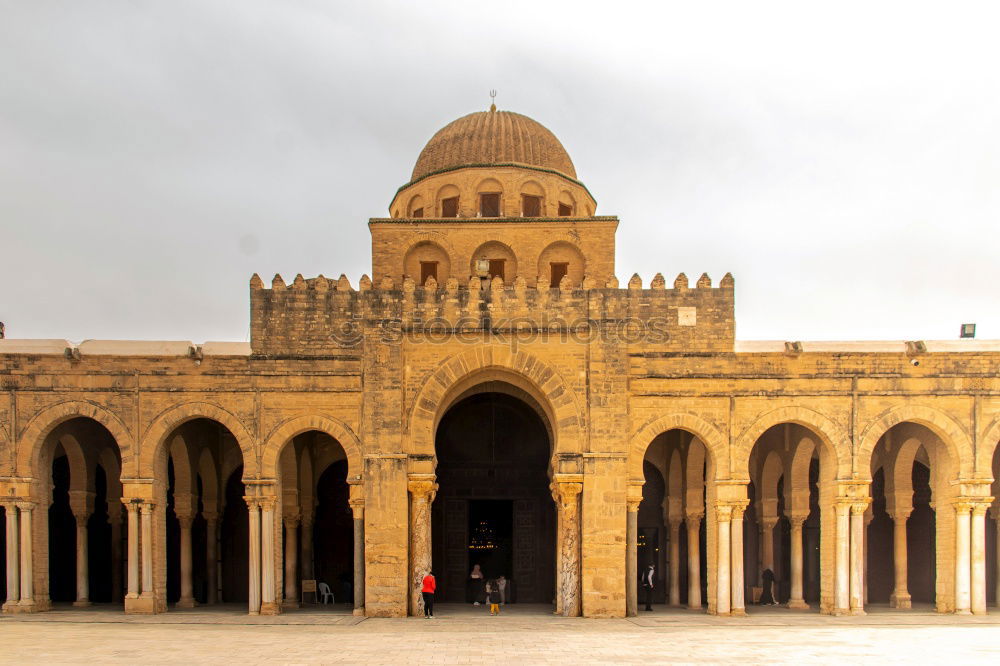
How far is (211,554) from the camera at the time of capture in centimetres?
2238

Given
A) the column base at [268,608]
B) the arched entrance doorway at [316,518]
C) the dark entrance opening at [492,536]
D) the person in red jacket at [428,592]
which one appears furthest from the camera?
the dark entrance opening at [492,536]

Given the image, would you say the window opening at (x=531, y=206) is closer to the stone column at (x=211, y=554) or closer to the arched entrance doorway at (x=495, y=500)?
the arched entrance doorway at (x=495, y=500)

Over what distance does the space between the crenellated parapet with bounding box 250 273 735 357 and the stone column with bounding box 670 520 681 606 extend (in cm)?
479

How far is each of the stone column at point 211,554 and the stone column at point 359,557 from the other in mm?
4776

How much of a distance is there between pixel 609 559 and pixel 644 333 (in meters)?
4.49

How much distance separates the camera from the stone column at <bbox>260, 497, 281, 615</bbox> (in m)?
19.0

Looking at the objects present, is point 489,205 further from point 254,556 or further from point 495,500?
point 254,556

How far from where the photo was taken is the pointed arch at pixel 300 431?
1922cm

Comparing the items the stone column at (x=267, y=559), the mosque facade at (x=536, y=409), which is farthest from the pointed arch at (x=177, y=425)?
the stone column at (x=267, y=559)

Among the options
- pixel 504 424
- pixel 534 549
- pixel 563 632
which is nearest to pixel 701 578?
pixel 534 549

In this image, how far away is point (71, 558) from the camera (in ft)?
77.0

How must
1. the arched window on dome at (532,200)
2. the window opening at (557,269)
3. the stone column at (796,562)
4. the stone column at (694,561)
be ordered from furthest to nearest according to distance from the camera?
the arched window on dome at (532,200), the window opening at (557,269), the stone column at (694,561), the stone column at (796,562)

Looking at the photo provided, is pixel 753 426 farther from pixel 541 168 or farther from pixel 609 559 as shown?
pixel 541 168

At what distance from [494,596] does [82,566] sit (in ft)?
28.1
